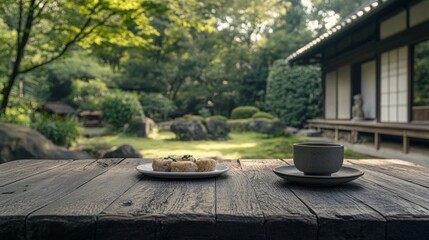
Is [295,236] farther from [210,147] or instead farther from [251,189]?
[210,147]

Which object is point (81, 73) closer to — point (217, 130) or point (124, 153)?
point (217, 130)

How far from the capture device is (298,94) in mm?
13102

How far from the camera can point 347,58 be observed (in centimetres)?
946

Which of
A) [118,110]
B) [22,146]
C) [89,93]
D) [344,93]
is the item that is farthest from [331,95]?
[89,93]

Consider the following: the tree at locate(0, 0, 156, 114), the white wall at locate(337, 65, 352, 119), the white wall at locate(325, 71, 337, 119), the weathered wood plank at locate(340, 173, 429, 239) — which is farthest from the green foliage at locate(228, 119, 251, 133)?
the weathered wood plank at locate(340, 173, 429, 239)

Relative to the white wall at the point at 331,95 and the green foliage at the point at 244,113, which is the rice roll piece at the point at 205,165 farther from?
the green foliage at the point at 244,113

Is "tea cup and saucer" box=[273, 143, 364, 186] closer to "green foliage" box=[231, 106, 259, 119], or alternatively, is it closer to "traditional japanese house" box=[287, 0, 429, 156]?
"traditional japanese house" box=[287, 0, 429, 156]

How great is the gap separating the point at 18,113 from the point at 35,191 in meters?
8.00

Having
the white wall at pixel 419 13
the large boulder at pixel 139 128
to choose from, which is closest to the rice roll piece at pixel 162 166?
the white wall at pixel 419 13

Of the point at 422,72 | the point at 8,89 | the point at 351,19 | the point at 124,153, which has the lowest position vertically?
the point at 124,153

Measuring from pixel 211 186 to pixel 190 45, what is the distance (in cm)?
1649

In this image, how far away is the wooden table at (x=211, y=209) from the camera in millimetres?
785

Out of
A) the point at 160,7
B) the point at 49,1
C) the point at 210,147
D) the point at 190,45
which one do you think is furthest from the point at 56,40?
the point at 190,45

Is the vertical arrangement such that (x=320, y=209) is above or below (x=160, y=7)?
below
